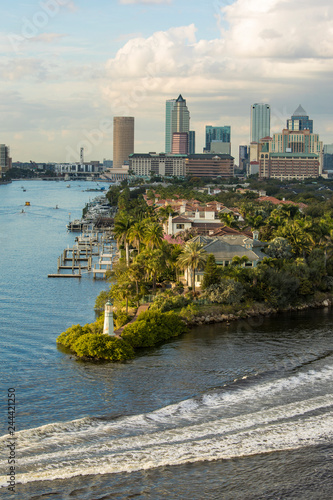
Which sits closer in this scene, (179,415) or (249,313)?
(179,415)

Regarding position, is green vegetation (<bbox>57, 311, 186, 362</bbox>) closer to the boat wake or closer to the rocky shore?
the rocky shore

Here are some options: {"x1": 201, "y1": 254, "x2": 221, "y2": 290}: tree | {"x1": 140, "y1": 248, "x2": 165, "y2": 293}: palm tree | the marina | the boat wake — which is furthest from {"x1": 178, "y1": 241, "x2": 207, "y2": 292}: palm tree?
the boat wake

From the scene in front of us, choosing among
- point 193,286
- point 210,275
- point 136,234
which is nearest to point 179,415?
point 210,275

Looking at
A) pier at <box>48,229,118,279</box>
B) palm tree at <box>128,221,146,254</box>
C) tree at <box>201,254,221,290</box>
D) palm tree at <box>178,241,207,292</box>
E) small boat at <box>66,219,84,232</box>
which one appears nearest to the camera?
tree at <box>201,254,221,290</box>

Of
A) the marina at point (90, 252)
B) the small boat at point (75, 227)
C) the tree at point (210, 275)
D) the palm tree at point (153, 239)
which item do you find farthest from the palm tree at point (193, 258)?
the small boat at point (75, 227)

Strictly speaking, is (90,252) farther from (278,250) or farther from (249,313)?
(249,313)

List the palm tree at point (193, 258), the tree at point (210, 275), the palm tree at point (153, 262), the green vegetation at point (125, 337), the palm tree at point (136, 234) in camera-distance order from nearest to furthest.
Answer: the green vegetation at point (125, 337)
the tree at point (210, 275)
the palm tree at point (193, 258)
the palm tree at point (153, 262)
the palm tree at point (136, 234)

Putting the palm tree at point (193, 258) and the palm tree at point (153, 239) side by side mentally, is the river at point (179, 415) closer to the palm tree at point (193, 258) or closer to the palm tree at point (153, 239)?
the palm tree at point (193, 258)
